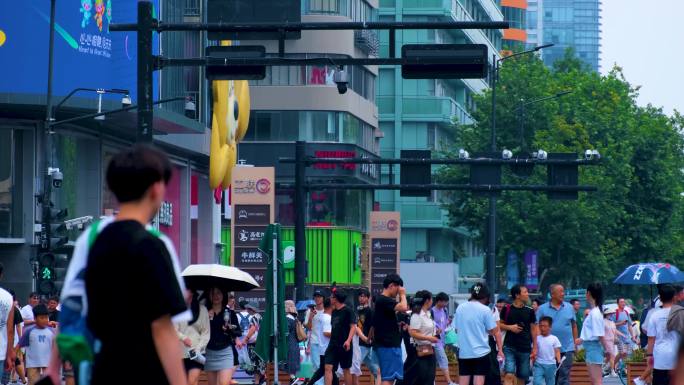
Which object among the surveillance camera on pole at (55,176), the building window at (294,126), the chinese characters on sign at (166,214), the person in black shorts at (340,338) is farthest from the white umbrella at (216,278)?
the building window at (294,126)

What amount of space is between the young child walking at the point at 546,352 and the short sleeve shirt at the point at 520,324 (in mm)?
128

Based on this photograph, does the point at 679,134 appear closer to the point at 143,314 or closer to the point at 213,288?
the point at 213,288

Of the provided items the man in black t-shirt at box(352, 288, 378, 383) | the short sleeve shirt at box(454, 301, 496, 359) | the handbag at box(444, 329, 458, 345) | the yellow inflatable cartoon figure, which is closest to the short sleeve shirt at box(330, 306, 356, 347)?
the man in black t-shirt at box(352, 288, 378, 383)

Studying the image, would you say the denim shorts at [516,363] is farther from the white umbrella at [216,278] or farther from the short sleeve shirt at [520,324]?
the white umbrella at [216,278]

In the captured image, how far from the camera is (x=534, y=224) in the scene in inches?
2539

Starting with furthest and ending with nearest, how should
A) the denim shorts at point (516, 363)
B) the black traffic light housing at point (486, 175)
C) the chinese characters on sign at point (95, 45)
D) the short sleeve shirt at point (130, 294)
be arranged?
the chinese characters on sign at point (95, 45), the black traffic light housing at point (486, 175), the denim shorts at point (516, 363), the short sleeve shirt at point (130, 294)

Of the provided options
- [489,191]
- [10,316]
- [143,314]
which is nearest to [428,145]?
[489,191]

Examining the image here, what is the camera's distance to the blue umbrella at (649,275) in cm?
3341

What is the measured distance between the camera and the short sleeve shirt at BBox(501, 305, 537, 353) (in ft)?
66.1

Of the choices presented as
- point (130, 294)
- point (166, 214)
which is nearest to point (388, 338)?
point (130, 294)

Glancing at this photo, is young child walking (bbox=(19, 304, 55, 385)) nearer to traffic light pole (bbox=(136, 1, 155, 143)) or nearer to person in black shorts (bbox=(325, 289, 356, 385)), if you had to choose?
traffic light pole (bbox=(136, 1, 155, 143))

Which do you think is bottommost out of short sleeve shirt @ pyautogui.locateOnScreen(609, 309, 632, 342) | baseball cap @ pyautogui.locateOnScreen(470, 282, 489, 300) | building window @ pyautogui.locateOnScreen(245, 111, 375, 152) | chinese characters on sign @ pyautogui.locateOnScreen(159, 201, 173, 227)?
short sleeve shirt @ pyautogui.locateOnScreen(609, 309, 632, 342)

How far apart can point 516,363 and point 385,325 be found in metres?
1.98

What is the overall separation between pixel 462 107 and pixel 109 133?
46982 millimetres
